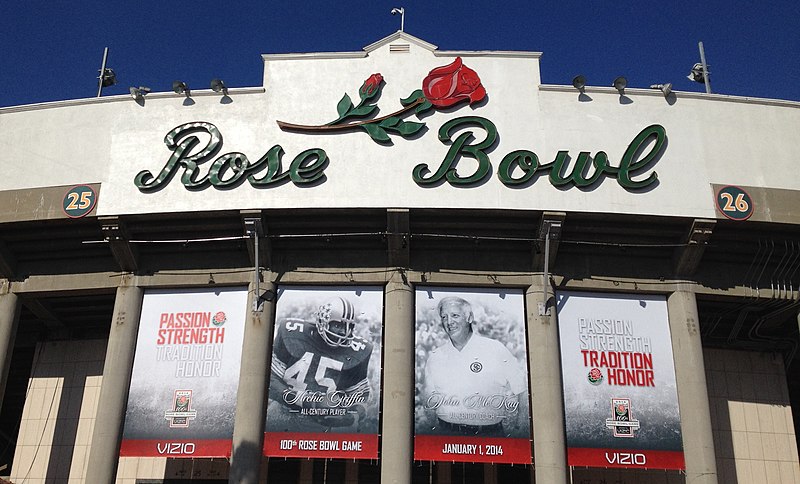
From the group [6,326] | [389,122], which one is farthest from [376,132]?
[6,326]

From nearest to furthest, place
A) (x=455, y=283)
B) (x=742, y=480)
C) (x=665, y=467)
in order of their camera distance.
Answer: (x=665, y=467), (x=455, y=283), (x=742, y=480)

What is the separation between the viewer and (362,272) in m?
27.7

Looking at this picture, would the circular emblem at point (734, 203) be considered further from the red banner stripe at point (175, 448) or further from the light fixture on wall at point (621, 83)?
the red banner stripe at point (175, 448)

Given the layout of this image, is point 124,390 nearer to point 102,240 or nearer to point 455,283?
point 102,240

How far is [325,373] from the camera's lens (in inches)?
1048

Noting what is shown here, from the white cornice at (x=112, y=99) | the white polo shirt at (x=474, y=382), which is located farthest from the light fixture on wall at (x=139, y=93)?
the white polo shirt at (x=474, y=382)

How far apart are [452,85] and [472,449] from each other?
43.4 ft

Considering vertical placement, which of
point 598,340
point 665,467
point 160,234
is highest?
point 160,234

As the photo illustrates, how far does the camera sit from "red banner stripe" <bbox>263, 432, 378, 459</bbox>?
84.0 ft

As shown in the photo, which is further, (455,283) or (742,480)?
(742,480)

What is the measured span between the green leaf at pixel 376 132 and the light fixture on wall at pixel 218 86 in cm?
554

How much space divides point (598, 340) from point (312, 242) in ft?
35.9

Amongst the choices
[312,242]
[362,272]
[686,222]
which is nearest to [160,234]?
[312,242]

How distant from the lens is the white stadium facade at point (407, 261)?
26.0 metres
